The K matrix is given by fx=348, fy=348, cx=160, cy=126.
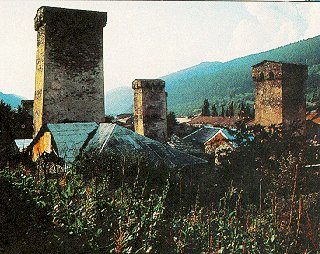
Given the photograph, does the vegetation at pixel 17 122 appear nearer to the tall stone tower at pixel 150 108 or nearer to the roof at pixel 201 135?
the tall stone tower at pixel 150 108

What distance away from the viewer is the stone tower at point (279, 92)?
11.6 meters

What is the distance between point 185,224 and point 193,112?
64384 millimetres

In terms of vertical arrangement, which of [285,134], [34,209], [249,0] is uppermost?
[249,0]

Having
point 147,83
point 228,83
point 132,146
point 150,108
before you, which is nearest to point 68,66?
point 132,146

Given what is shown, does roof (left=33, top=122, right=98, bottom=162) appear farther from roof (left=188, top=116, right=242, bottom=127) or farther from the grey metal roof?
roof (left=188, top=116, right=242, bottom=127)

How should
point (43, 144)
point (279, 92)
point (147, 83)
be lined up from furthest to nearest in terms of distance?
point (147, 83) < point (279, 92) < point (43, 144)

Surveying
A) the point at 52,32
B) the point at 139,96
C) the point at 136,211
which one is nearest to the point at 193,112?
the point at 139,96

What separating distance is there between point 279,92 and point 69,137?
7278mm

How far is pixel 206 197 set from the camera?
5.62m

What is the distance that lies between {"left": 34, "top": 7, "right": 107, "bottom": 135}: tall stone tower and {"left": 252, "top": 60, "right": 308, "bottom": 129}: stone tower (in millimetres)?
5598

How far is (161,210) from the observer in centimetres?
408

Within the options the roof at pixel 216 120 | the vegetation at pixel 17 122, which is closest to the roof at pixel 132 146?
the vegetation at pixel 17 122

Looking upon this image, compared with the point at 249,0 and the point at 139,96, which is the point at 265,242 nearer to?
the point at 249,0

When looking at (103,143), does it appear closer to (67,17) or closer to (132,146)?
(132,146)
